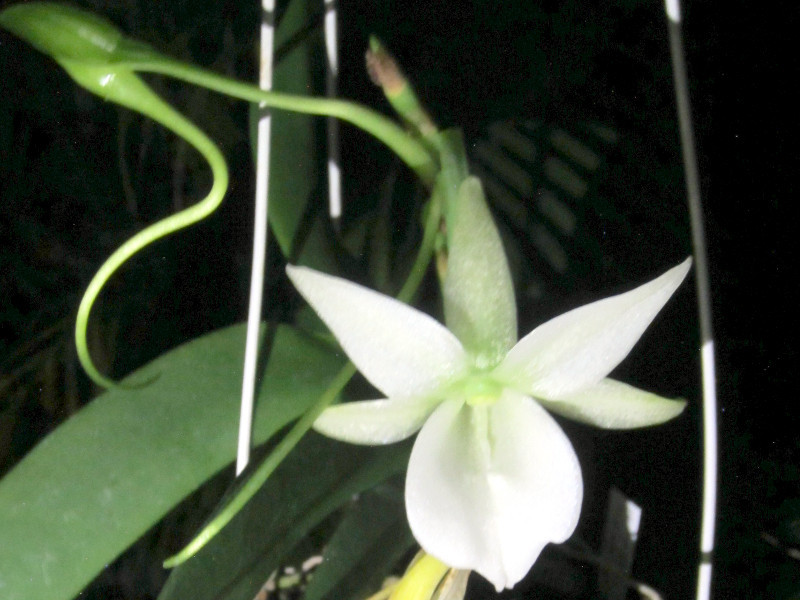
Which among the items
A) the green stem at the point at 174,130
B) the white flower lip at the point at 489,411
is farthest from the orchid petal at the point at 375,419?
the green stem at the point at 174,130

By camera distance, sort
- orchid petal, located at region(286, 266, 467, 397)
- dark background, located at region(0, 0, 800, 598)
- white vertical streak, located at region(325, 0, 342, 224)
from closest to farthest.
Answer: orchid petal, located at region(286, 266, 467, 397) < white vertical streak, located at region(325, 0, 342, 224) < dark background, located at region(0, 0, 800, 598)

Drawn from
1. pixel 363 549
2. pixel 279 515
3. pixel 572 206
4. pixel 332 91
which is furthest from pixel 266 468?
pixel 572 206

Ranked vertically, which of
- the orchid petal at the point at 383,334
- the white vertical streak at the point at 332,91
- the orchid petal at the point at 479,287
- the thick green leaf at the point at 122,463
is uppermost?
the white vertical streak at the point at 332,91

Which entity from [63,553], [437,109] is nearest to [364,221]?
[437,109]

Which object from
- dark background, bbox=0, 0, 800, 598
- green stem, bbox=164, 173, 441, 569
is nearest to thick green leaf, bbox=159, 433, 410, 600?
green stem, bbox=164, 173, 441, 569

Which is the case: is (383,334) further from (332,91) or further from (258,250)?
(332,91)

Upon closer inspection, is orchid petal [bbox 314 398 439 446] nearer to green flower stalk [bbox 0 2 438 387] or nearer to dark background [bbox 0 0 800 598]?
green flower stalk [bbox 0 2 438 387]

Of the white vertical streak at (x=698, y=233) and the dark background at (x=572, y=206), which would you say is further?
the dark background at (x=572, y=206)

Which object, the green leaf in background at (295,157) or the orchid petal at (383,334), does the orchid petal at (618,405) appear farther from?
the green leaf in background at (295,157)
